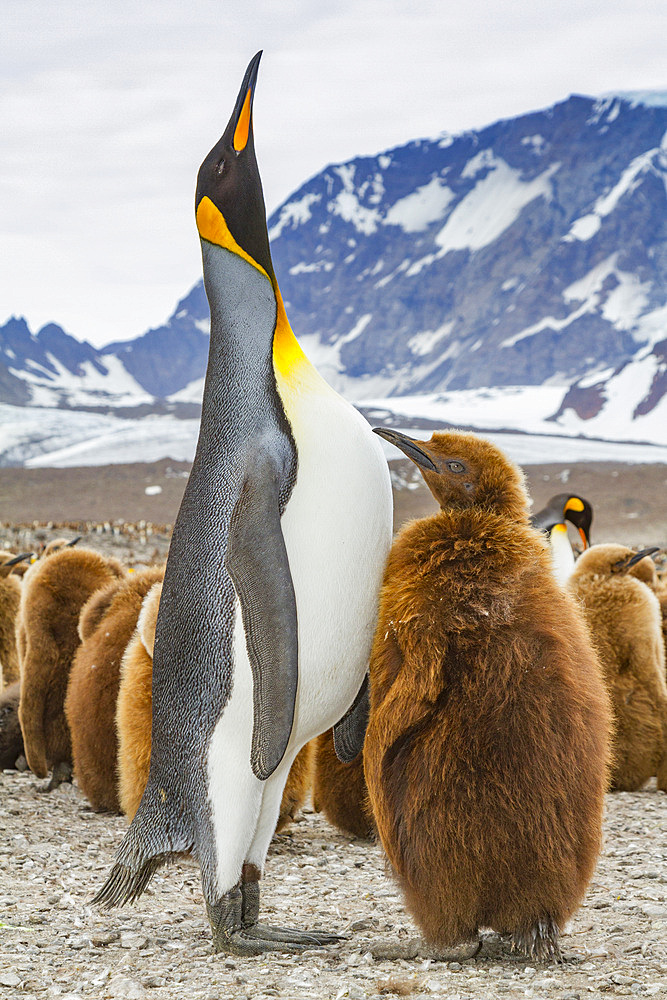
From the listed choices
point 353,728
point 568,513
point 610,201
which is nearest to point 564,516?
point 568,513

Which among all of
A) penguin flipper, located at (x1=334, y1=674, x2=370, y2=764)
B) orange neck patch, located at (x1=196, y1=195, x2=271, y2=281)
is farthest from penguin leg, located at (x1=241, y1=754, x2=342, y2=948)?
Answer: orange neck patch, located at (x1=196, y1=195, x2=271, y2=281)

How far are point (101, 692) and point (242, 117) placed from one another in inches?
96.3

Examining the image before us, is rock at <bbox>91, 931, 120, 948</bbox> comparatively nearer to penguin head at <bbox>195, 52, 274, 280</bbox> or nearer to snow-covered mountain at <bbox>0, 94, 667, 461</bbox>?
penguin head at <bbox>195, 52, 274, 280</bbox>

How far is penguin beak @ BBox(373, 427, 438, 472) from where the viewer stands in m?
2.72

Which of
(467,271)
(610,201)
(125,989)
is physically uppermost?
(610,201)

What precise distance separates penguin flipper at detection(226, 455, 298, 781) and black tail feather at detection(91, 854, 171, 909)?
0.52 meters

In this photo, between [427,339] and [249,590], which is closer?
[249,590]

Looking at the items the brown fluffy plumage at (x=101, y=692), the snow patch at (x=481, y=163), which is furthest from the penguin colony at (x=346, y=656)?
the snow patch at (x=481, y=163)

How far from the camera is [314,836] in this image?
4191mm

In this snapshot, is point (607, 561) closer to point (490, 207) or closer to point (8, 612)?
point (8, 612)

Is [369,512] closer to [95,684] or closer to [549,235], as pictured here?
[95,684]

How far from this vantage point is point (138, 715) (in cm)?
354

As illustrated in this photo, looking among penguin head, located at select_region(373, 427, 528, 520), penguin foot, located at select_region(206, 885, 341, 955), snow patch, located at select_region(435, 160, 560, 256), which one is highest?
snow patch, located at select_region(435, 160, 560, 256)

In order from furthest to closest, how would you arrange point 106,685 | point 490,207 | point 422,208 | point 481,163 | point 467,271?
point 422,208 → point 481,163 → point 490,207 → point 467,271 → point 106,685
